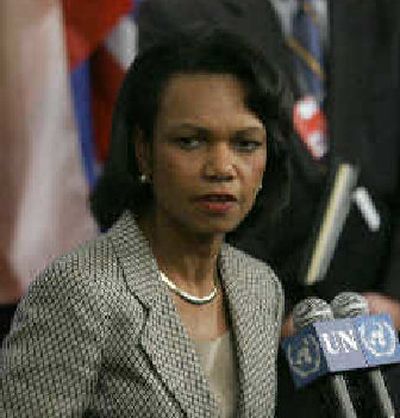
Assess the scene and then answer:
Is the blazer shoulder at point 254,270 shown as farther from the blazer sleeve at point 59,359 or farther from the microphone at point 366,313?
the blazer sleeve at point 59,359

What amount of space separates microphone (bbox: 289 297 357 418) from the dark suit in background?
59 cm

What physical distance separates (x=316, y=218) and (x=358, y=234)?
0.50ft

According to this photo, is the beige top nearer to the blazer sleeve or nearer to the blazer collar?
the blazer collar

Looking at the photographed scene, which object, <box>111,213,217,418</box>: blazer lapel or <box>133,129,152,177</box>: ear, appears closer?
<box>111,213,217,418</box>: blazer lapel

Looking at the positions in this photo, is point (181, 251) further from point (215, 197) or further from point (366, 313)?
point (366, 313)

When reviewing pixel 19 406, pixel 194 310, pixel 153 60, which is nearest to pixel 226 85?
pixel 153 60

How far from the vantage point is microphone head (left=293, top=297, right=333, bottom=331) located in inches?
59.9

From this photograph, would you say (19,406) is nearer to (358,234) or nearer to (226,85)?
(226,85)

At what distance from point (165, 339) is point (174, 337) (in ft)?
0.05

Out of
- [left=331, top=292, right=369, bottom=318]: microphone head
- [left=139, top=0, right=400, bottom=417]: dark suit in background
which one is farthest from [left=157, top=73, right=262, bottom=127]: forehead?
[left=139, top=0, right=400, bottom=417]: dark suit in background

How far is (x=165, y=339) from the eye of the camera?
1.54 m

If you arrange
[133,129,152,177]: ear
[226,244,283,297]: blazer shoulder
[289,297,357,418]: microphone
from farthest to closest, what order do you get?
[226,244,283,297]: blazer shoulder < [133,129,152,177]: ear < [289,297,357,418]: microphone

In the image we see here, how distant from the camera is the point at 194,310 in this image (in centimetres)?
164

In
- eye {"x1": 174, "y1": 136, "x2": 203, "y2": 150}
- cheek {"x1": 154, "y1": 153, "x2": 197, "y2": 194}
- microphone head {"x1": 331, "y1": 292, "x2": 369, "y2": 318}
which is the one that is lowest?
microphone head {"x1": 331, "y1": 292, "x2": 369, "y2": 318}
